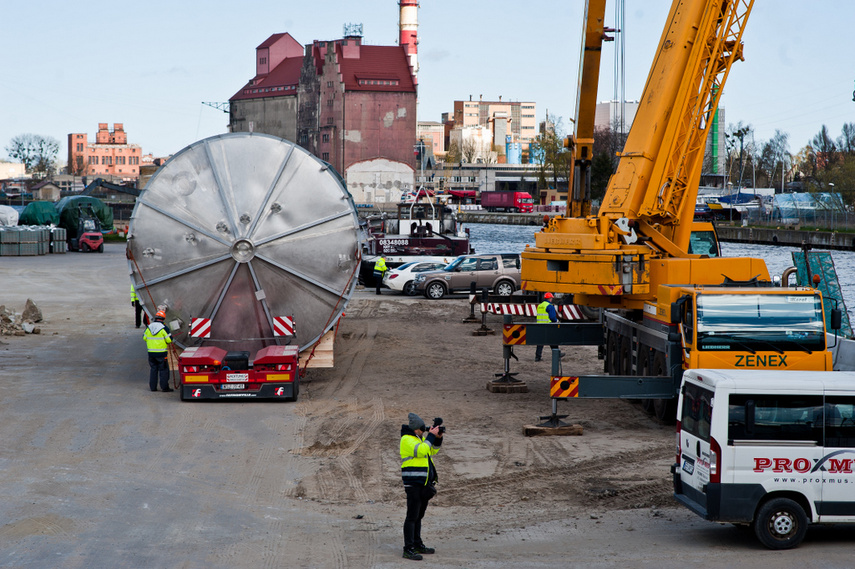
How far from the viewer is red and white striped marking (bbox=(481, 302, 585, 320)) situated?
23.1 m

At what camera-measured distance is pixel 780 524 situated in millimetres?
9781

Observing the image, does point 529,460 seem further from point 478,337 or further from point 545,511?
point 478,337

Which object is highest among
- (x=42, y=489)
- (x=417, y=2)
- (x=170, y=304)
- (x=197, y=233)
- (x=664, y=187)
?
(x=417, y=2)

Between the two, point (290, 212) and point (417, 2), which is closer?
point (290, 212)

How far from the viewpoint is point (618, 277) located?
53.4ft

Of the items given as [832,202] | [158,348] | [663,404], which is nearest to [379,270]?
[158,348]

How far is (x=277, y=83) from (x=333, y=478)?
153m

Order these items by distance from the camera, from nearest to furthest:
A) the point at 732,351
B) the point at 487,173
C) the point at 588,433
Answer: the point at 732,351, the point at 588,433, the point at 487,173

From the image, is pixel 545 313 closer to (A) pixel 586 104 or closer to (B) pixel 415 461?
(A) pixel 586 104

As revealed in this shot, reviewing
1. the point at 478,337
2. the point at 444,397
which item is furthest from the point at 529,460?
the point at 478,337

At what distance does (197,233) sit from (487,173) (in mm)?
173923

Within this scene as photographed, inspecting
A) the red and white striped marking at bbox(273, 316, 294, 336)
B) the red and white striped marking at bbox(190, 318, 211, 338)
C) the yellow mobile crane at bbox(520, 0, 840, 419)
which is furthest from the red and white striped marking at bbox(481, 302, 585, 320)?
the red and white striped marking at bbox(190, 318, 211, 338)

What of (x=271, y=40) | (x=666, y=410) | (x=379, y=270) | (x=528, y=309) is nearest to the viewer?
(x=666, y=410)

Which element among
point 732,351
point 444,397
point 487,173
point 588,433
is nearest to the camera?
point 732,351
